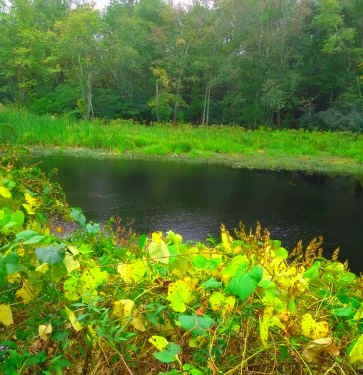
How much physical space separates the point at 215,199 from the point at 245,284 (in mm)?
5605

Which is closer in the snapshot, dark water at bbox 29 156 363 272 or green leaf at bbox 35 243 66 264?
green leaf at bbox 35 243 66 264

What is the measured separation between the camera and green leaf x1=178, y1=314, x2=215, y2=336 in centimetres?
58

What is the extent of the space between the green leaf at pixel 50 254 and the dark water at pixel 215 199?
365 cm

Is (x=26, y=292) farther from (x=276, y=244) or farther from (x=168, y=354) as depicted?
(x=276, y=244)

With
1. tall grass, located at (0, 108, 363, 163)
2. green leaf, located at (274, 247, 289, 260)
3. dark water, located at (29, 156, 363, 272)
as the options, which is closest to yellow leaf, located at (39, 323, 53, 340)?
green leaf, located at (274, 247, 289, 260)

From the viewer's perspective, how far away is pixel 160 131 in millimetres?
13984

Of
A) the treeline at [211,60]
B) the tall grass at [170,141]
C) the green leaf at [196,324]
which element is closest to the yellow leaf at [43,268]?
the green leaf at [196,324]

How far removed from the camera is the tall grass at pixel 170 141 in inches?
412

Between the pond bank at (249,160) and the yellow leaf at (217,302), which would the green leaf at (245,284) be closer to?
the yellow leaf at (217,302)

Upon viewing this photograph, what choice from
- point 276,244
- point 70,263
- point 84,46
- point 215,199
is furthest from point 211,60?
point 70,263

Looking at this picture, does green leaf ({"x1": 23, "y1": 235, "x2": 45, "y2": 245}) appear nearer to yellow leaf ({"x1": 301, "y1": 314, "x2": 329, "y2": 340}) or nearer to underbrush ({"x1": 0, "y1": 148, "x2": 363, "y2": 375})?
underbrush ({"x1": 0, "y1": 148, "x2": 363, "y2": 375})

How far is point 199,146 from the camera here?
11.5 metres

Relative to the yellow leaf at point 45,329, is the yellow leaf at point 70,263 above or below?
above

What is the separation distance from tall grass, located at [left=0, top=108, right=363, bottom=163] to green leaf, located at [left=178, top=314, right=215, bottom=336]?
971 cm
